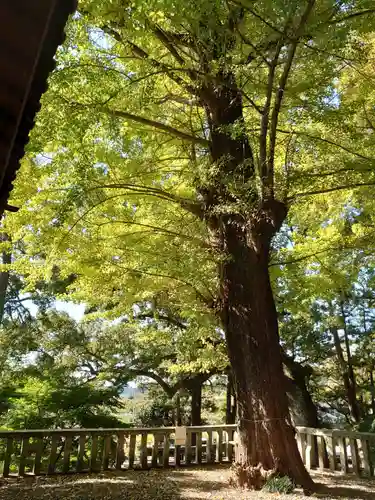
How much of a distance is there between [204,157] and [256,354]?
9.67 ft

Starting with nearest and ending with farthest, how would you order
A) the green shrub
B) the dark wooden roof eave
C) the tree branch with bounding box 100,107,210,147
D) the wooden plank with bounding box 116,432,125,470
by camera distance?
the dark wooden roof eave → the green shrub → the tree branch with bounding box 100,107,210,147 → the wooden plank with bounding box 116,432,125,470

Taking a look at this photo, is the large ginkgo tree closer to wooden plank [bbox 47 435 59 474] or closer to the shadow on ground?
the shadow on ground

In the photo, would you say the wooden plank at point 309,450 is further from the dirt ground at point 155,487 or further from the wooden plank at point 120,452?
the wooden plank at point 120,452

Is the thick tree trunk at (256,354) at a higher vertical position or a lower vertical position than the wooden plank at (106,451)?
higher

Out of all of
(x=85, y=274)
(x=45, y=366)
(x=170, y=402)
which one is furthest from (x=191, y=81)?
(x=170, y=402)

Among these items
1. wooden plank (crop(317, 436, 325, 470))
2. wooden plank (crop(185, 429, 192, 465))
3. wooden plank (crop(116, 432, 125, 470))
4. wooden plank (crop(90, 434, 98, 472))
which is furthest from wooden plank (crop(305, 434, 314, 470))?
wooden plank (crop(90, 434, 98, 472))

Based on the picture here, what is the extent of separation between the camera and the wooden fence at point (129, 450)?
5.50 metres

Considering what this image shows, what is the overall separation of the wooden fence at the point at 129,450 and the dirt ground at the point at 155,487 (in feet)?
0.80

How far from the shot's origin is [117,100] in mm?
4449

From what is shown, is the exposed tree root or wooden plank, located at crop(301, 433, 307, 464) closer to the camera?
the exposed tree root

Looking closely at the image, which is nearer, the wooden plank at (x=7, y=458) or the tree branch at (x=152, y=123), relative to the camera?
the tree branch at (x=152, y=123)

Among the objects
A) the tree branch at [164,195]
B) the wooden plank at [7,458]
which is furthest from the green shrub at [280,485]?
the tree branch at [164,195]

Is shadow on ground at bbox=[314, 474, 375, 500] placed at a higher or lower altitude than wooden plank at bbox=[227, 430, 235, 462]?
lower

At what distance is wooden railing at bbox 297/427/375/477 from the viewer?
6.08m
